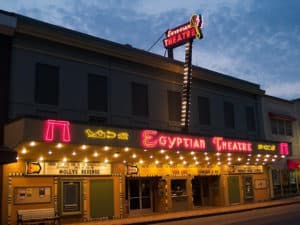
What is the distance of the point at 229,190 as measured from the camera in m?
31.5

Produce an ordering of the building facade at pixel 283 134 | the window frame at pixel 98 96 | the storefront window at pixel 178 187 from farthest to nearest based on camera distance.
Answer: the building facade at pixel 283 134 < the storefront window at pixel 178 187 < the window frame at pixel 98 96

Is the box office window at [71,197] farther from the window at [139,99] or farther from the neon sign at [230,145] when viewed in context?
the neon sign at [230,145]

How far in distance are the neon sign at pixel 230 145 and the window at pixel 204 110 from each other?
341 centimetres

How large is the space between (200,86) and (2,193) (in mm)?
16126

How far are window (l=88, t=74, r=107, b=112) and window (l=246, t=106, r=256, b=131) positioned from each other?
1446 cm

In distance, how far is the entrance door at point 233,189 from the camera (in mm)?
31547

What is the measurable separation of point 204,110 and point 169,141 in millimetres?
8799

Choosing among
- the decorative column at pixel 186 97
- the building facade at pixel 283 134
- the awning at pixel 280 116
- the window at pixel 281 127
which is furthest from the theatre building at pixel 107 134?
the window at pixel 281 127

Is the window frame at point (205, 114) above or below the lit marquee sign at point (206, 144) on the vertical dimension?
above

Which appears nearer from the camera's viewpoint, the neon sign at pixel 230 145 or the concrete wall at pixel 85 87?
the concrete wall at pixel 85 87

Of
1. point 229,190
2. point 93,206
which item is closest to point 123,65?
point 93,206

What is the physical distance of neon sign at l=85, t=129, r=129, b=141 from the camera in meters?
19.4

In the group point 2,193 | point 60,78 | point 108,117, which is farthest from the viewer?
point 108,117

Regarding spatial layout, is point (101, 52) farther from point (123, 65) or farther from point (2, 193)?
point (2, 193)
